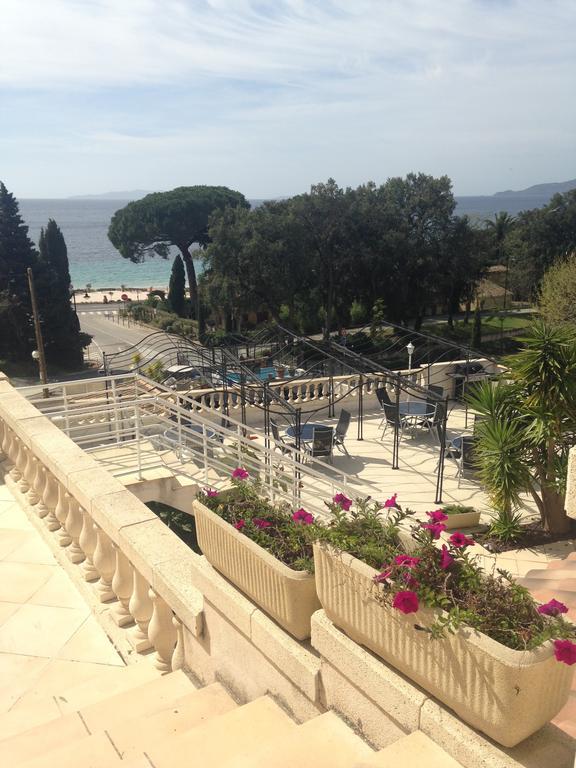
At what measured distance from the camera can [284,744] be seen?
7.52 ft

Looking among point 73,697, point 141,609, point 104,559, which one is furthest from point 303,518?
point 104,559

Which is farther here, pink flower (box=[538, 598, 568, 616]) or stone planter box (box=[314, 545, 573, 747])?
pink flower (box=[538, 598, 568, 616])

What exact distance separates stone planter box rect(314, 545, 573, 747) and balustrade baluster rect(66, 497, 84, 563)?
9.59 feet

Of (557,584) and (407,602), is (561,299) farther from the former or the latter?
(407,602)

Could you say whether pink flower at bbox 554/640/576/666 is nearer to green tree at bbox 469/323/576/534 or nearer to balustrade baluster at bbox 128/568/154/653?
balustrade baluster at bbox 128/568/154/653

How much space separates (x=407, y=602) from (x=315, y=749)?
0.72 m

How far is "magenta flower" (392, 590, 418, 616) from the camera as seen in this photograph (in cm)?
200

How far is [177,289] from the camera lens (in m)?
49.7

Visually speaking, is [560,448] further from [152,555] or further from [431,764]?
[431,764]

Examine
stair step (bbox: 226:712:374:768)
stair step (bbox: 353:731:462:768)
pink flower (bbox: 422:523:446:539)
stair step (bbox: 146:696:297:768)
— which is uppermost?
pink flower (bbox: 422:523:446:539)

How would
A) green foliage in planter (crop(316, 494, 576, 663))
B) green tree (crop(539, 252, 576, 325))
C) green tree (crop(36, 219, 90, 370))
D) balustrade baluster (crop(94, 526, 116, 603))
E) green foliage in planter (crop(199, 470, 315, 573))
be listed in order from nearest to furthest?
green foliage in planter (crop(316, 494, 576, 663)), green foliage in planter (crop(199, 470, 315, 573)), balustrade baluster (crop(94, 526, 116, 603)), green tree (crop(539, 252, 576, 325)), green tree (crop(36, 219, 90, 370))

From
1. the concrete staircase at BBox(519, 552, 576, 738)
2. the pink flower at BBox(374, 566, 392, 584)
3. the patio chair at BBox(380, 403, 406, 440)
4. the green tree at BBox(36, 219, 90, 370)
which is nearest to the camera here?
the pink flower at BBox(374, 566, 392, 584)

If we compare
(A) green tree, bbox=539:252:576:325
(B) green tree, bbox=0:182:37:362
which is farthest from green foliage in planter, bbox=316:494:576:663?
(B) green tree, bbox=0:182:37:362

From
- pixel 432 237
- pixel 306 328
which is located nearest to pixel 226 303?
pixel 306 328
